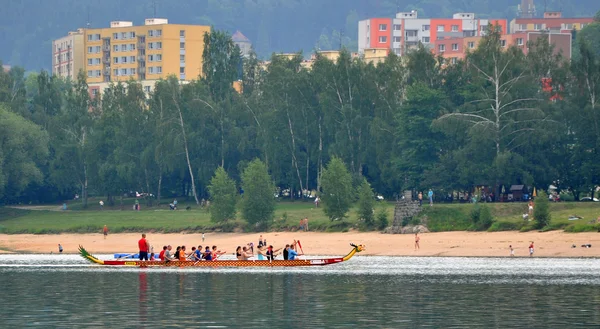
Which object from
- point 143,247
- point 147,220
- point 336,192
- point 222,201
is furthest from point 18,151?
point 143,247

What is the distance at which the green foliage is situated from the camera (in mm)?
89438

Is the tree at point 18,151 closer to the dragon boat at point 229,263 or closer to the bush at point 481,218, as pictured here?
the bush at point 481,218

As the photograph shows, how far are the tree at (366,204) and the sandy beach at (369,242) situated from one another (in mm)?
1975

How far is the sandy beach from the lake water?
19.4 feet

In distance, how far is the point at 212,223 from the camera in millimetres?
110250

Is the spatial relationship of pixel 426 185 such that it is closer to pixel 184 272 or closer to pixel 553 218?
pixel 553 218

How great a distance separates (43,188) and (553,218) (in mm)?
76476

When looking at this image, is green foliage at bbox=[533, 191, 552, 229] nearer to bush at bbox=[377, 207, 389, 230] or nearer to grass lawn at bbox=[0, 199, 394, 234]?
bush at bbox=[377, 207, 389, 230]

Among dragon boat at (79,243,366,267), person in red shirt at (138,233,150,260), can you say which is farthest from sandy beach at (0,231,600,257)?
person in red shirt at (138,233,150,260)

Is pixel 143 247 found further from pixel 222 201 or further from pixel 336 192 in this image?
pixel 222 201

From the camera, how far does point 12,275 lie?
69.8 m

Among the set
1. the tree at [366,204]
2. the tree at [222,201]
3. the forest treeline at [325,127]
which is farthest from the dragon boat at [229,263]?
the forest treeline at [325,127]

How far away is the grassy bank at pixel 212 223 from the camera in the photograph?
308 ft

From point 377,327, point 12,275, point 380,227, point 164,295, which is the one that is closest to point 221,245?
point 380,227
